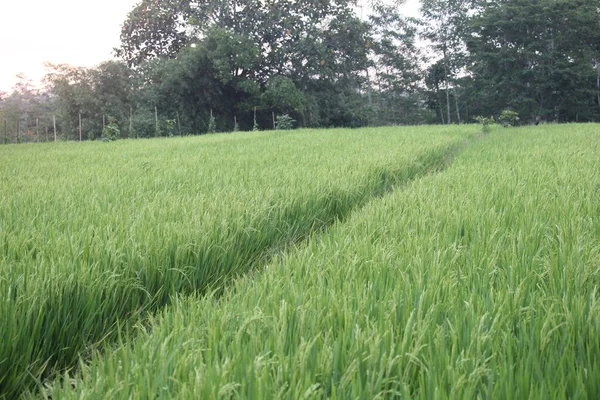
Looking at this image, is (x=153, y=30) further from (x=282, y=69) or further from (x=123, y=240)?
(x=123, y=240)

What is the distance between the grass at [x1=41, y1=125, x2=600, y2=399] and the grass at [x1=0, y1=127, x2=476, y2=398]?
18 cm

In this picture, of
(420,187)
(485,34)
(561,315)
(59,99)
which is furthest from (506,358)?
(485,34)

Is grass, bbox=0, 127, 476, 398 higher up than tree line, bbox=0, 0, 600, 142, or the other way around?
tree line, bbox=0, 0, 600, 142

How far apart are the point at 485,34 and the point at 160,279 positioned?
30.8 meters

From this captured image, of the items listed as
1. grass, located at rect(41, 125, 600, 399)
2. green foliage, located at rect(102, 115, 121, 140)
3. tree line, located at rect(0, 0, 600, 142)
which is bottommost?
grass, located at rect(41, 125, 600, 399)

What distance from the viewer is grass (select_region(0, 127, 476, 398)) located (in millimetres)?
1319

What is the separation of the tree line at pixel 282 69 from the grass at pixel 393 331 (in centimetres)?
1720

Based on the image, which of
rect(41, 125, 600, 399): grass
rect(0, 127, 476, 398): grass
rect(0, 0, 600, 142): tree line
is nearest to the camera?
rect(41, 125, 600, 399): grass

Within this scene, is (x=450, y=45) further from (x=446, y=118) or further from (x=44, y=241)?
(x=44, y=241)

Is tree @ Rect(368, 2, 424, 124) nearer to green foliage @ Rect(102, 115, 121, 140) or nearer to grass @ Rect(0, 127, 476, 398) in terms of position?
green foliage @ Rect(102, 115, 121, 140)

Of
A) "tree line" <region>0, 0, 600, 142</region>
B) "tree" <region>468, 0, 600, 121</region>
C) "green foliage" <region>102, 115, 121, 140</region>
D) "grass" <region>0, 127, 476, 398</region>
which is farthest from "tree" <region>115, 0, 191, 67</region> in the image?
"grass" <region>0, 127, 476, 398</region>

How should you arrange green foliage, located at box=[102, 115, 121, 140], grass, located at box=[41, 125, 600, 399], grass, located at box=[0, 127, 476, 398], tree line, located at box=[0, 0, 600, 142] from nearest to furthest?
grass, located at box=[41, 125, 600, 399] < grass, located at box=[0, 127, 476, 398] < green foliage, located at box=[102, 115, 121, 140] < tree line, located at box=[0, 0, 600, 142]

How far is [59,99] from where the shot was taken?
24.0 metres

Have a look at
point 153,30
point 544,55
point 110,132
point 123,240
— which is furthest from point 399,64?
point 123,240
